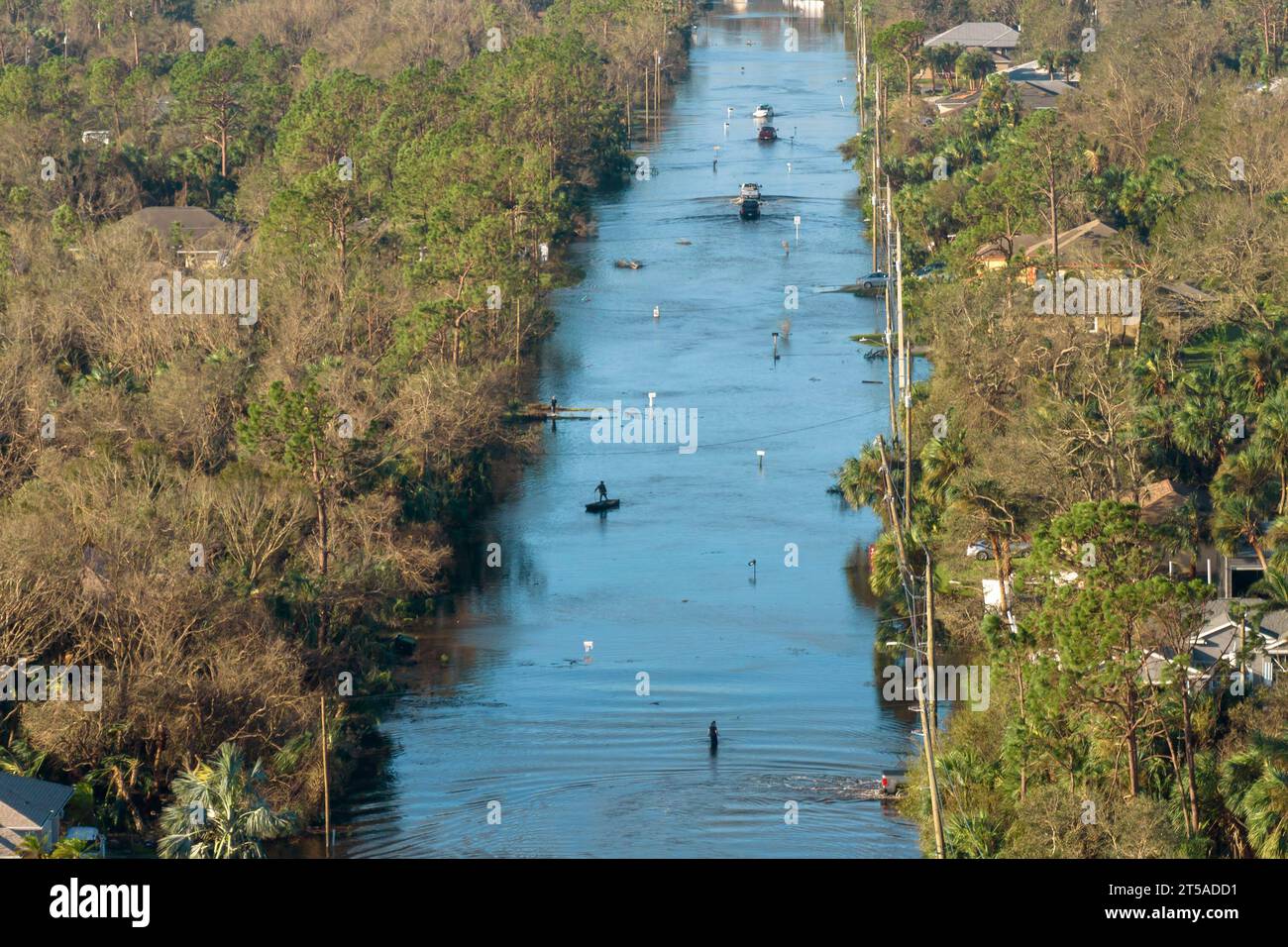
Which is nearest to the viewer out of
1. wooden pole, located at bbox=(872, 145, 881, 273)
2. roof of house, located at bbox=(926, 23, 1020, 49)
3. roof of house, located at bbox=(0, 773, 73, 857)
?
roof of house, located at bbox=(0, 773, 73, 857)

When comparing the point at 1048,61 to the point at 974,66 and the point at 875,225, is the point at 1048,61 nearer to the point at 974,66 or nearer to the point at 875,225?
the point at 974,66

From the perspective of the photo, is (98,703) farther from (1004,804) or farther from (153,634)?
Answer: (1004,804)

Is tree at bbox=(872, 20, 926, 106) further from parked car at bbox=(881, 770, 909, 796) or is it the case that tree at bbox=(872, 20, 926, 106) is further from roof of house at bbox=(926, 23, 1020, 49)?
parked car at bbox=(881, 770, 909, 796)

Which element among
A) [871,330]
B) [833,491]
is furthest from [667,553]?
[871,330]

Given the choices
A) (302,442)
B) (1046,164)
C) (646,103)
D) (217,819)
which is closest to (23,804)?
(217,819)

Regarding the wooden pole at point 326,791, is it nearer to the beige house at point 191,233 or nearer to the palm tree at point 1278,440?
the palm tree at point 1278,440

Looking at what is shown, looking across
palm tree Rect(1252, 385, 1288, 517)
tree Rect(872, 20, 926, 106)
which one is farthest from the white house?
tree Rect(872, 20, 926, 106)

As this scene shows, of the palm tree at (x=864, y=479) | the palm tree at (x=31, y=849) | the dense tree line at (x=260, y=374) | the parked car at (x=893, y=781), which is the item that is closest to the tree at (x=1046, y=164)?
the dense tree line at (x=260, y=374)
